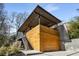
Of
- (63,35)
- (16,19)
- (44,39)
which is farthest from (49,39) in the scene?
(16,19)

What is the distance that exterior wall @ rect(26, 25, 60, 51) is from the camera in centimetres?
328

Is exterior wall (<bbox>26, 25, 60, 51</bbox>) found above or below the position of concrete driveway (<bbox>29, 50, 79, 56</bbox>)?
above

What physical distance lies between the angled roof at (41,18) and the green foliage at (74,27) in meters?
0.17

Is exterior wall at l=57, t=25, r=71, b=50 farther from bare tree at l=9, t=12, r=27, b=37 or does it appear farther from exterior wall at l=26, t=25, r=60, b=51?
bare tree at l=9, t=12, r=27, b=37

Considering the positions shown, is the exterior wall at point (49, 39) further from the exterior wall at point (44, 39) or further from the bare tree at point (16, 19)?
the bare tree at point (16, 19)

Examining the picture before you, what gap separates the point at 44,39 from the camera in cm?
329

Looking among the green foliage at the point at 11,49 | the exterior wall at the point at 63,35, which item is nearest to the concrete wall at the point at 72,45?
the exterior wall at the point at 63,35

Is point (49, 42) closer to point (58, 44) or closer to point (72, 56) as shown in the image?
point (58, 44)

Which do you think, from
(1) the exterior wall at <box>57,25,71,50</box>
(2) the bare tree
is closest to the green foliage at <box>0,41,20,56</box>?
(2) the bare tree

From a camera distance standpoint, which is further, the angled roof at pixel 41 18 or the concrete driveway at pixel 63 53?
the angled roof at pixel 41 18

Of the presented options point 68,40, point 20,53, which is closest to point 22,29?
point 20,53

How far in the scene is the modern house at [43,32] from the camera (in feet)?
10.8

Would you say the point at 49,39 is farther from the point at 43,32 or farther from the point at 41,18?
the point at 41,18

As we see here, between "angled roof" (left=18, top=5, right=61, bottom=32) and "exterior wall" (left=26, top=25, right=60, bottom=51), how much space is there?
3.1 inches
